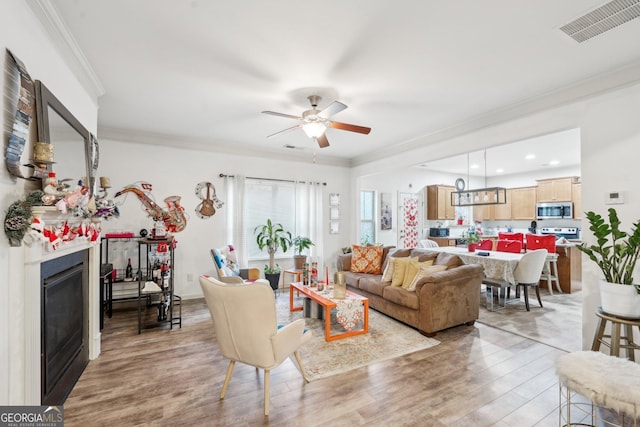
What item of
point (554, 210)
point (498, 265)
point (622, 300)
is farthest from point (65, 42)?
point (554, 210)

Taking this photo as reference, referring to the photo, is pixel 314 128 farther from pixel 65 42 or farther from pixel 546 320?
pixel 546 320

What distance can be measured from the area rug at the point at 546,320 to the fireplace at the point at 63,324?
14.7 ft

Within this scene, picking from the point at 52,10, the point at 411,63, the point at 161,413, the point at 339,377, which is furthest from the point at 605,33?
the point at 161,413

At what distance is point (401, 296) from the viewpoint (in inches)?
144

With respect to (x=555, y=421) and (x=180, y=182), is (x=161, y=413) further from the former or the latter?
(x=180, y=182)

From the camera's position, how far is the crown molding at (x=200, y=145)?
4.49m

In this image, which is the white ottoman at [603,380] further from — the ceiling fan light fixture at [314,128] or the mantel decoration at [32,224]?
the mantel decoration at [32,224]

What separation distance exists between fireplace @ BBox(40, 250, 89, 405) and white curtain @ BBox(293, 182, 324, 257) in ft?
12.4

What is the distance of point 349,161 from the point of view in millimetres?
6637

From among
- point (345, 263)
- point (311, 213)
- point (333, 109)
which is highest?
point (333, 109)

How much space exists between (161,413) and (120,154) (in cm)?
397

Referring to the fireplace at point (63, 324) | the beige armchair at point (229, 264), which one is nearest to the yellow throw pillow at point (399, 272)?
the beige armchair at point (229, 264)

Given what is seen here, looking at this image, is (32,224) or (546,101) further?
(546,101)

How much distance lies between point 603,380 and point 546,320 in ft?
9.49
